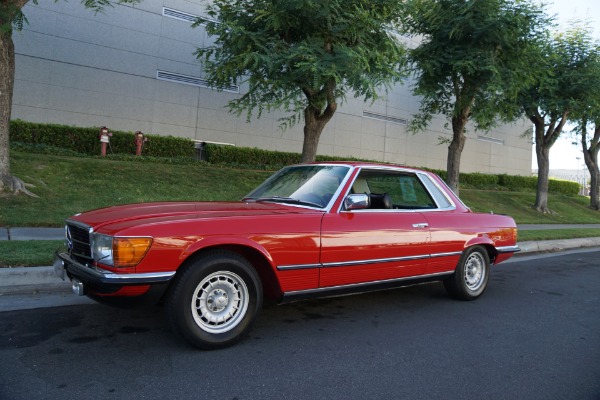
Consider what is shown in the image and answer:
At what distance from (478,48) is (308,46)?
578 cm

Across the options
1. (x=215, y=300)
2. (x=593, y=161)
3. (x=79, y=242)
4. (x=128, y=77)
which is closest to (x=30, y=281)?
(x=79, y=242)

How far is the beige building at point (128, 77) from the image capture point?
14672 millimetres

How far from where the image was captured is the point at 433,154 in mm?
25609

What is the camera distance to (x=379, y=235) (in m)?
4.35

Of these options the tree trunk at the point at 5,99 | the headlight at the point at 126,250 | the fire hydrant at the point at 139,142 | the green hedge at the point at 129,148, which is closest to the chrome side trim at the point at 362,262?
the headlight at the point at 126,250

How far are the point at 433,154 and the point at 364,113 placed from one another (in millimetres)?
5800

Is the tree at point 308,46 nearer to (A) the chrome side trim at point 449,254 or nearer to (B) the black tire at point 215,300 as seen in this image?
(A) the chrome side trim at point 449,254

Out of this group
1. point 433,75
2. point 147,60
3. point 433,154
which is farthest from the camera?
point 433,154

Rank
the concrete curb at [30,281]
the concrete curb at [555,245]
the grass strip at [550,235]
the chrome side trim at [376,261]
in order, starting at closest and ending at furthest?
the chrome side trim at [376,261] < the concrete curb at [30,281] < the concrete curb at [555,245] < the grass strip at [550,235]

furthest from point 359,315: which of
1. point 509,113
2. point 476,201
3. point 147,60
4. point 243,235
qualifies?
point 476,201

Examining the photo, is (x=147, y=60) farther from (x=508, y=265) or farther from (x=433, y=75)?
Result: (x=508, y=265)

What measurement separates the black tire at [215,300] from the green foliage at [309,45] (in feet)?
19.7

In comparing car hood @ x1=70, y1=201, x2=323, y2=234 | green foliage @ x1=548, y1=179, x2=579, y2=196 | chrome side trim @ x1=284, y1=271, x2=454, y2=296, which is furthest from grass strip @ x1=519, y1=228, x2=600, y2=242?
green foliage @ x1=548, y1=179, x2=579, y2=196

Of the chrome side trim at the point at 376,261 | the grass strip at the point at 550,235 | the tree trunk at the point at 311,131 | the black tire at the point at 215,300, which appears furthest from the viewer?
the tree trunk at the point at 311,131
